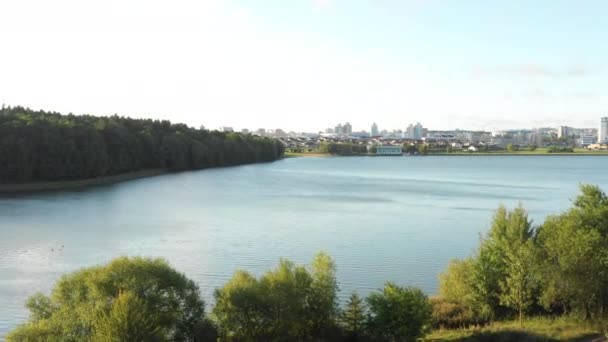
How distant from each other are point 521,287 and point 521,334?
4.57ft

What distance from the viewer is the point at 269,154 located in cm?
7525

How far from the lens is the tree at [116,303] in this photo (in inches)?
303

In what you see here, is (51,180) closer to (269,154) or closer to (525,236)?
(525,236)

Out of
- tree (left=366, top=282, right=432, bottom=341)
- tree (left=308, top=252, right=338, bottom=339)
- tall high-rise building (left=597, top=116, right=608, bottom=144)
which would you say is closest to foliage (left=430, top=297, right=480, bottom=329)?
tree (left=366, top=282, right=432, bottom=341)

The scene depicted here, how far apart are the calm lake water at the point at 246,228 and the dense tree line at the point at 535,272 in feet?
7.46

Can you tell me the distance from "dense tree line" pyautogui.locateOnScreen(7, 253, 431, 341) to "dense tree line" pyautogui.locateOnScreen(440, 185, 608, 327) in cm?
207

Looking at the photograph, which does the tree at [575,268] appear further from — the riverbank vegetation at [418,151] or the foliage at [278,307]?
the riverbank vegetation at [418,151]

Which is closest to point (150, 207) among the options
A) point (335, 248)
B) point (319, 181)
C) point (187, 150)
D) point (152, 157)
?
point (335, 248)

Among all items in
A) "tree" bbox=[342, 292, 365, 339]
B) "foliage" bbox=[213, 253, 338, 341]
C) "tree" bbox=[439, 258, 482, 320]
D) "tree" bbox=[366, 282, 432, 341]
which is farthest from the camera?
"tree" bbox=[439, 258, 482, 320]

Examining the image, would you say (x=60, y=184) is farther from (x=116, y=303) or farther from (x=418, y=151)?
(x=418, y=151)

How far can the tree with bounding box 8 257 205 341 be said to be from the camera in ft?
25.2

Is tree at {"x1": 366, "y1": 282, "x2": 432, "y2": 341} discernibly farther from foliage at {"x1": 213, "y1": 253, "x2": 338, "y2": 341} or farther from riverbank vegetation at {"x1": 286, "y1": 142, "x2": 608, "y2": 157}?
riverbank vegetation at {"x1": 286, "y1": 142, "x2": 608, "y2": 157}

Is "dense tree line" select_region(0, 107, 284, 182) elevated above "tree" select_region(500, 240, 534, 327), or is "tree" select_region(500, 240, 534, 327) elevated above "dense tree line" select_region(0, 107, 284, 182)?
"dense tree line" select_region(0, 107, 284, 182)

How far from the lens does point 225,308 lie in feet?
27.9
